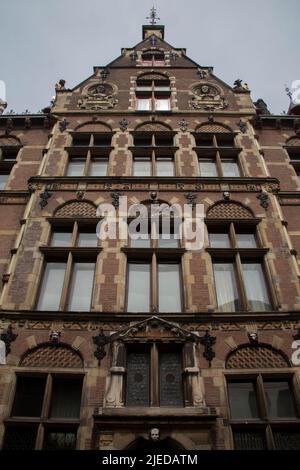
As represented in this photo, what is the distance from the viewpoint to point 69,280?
41.3 feet

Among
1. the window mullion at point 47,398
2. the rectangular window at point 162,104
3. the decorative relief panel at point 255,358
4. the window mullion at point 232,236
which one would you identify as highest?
the rectangular window at point 162,104

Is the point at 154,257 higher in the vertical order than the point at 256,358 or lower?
higher

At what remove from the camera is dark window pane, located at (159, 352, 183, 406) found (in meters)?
10.1

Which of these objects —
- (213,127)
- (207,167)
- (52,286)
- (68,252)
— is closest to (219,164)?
(207,167)

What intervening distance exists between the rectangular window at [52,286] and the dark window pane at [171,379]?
11.1 feet

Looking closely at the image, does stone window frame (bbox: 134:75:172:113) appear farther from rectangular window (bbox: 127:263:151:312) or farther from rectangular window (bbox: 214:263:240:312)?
rectangular window (bbox: 214:263:240:312)

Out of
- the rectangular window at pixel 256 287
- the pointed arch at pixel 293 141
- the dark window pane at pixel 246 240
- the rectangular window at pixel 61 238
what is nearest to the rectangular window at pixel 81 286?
the rectangular window at pixel 61 238

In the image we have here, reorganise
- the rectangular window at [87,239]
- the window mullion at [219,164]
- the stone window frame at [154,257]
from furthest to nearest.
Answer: the window mullion at [219,164]
the rectangular window at [87,239]
the stone window frame at [154,257]

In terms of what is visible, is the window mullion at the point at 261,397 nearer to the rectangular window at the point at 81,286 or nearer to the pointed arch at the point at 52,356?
the pointed arch at the point at 52,356

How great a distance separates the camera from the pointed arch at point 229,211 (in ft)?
47.3

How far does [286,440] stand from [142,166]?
35.6 feet

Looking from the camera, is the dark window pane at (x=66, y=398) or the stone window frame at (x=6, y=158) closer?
the dark window pane at (x=66, y=398)

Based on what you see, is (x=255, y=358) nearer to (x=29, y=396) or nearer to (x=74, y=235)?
(x=29, y=396)

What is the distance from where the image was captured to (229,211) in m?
14.6
